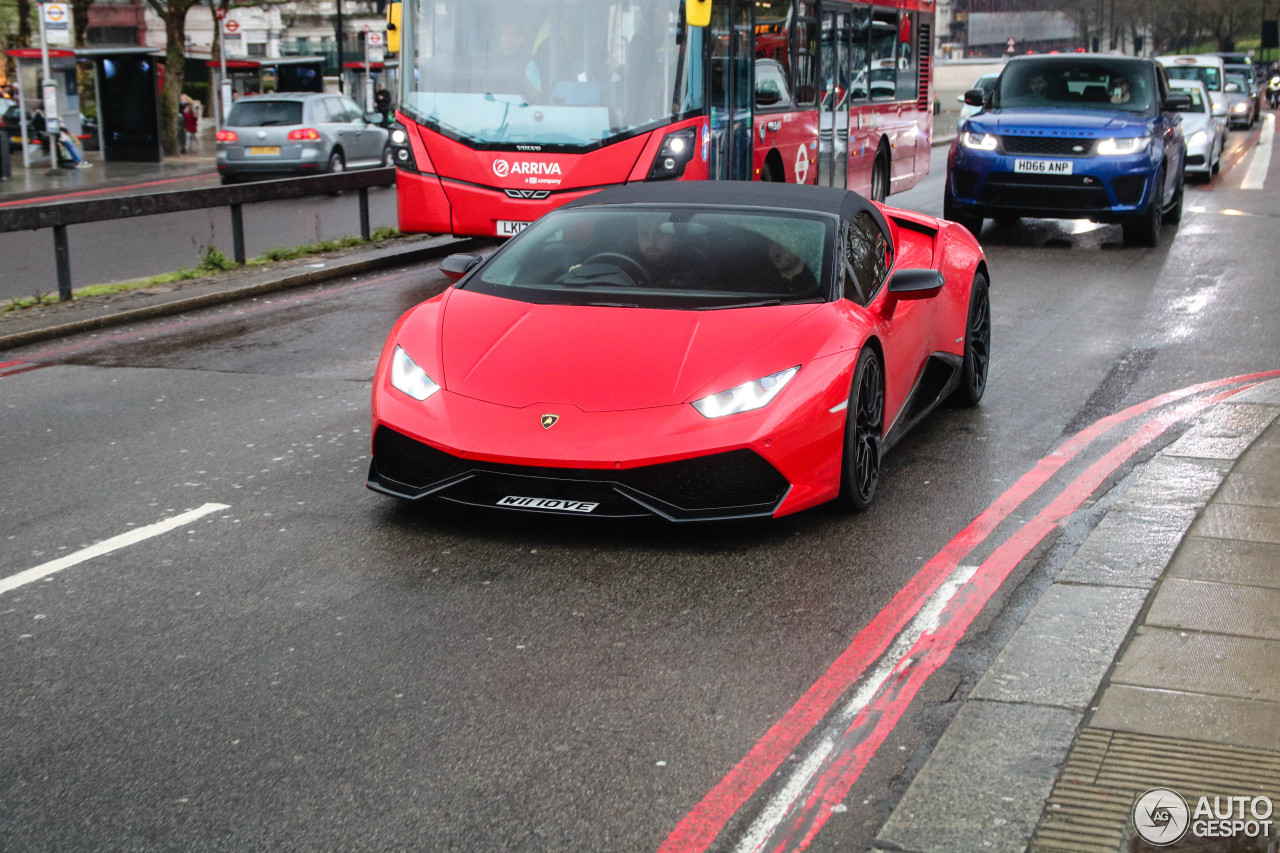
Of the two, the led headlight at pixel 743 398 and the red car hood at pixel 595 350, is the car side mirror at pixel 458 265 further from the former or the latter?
the led headlight at pixel 743 398

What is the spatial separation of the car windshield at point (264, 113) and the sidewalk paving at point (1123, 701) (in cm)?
2471

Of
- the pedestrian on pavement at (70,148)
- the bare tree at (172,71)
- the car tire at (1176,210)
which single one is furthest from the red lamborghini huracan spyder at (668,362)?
the bare tree at (172,71)

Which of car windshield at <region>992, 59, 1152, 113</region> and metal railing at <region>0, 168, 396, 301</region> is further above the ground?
car windshield at <region>992, 59, 1152, 113</region>

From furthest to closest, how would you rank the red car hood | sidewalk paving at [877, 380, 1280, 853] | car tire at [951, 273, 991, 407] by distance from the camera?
car tire at [951, 273, 991, 407]
the red car hood
sidewalk paving at [877, 380, 1280, 853]

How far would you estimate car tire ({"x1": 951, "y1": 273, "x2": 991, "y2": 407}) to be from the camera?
7926 millimetres

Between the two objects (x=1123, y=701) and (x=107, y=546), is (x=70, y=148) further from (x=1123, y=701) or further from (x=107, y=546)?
(x=1123, y=701)

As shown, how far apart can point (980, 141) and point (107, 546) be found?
482 inches

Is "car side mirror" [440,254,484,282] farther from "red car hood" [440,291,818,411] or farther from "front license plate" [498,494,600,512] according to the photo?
"front license plate" [498,494,600,512]

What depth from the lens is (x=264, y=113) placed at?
28.4 meters

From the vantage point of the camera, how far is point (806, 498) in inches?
221

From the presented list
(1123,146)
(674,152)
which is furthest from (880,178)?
(674,152)

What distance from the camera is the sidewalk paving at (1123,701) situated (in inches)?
134

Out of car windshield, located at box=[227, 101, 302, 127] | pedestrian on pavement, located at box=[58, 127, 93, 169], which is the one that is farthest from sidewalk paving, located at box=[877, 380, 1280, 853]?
pedestrian on pavement, located at box=[58, 127, 93, 169]

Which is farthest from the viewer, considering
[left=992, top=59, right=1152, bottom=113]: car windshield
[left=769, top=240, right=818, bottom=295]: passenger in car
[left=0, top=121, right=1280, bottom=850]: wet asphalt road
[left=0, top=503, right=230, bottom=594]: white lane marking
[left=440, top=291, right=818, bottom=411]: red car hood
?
[left=992, top=59, right=1152, bottom=113]: car windshield
